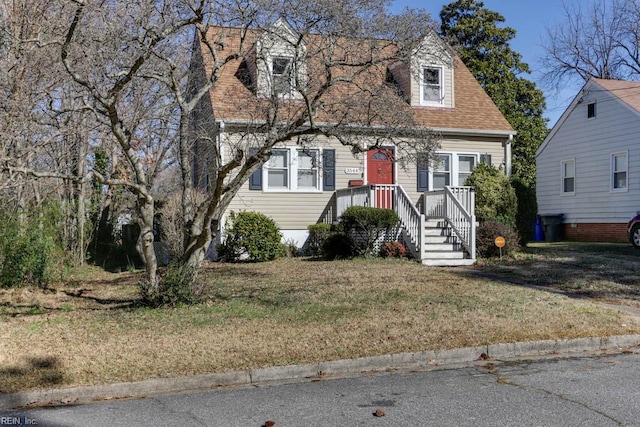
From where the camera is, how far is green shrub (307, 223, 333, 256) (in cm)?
1783

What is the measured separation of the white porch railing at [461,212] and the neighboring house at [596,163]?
839 centimetres

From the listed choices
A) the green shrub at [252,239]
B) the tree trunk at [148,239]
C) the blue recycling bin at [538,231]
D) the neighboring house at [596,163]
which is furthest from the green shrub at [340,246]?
the blue recycling bin at [538,231]

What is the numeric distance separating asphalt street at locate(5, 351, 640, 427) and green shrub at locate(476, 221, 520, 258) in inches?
383

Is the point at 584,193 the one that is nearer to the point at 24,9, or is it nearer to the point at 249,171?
the point at 249,171

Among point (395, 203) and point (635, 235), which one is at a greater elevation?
point (395, 203)

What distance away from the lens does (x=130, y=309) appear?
1042cm

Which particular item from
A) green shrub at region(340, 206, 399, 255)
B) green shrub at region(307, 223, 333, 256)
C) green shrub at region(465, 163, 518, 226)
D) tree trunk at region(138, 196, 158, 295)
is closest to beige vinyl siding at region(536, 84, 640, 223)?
green shrub at region(465, 163, 518, 226)

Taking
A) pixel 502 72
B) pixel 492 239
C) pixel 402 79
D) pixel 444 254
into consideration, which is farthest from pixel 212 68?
pixel 502 72

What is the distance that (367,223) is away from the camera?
16.4 m

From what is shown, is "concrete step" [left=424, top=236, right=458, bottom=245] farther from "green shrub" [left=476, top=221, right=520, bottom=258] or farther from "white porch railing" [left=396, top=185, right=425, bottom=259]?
"green shrub" [left=476, top=221, right=520, bottom=258]

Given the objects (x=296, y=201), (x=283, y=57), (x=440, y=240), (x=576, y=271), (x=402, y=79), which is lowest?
(x=576, y=271)

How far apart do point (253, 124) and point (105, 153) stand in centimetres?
913

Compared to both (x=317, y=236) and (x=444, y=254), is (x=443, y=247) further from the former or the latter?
(x=317, y=236)

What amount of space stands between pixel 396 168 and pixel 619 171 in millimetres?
9152
